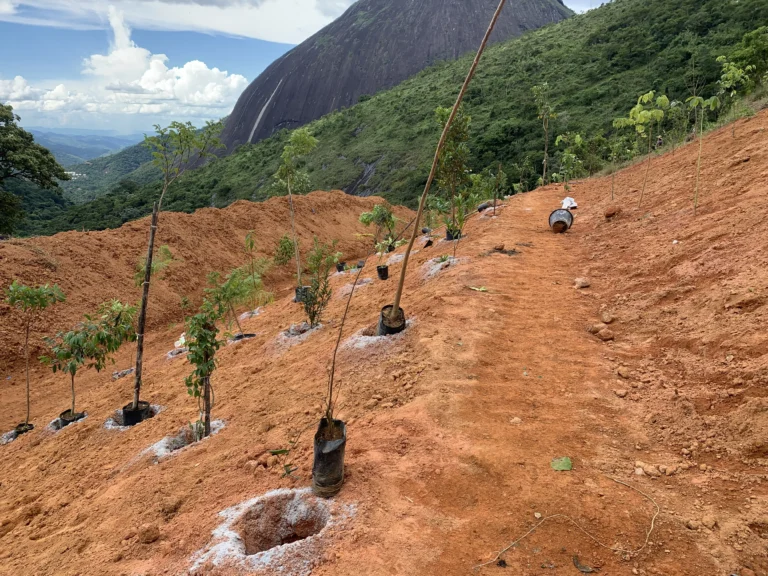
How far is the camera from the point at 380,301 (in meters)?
7.28

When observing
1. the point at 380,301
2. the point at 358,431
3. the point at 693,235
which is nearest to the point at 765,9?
the point at 693,235

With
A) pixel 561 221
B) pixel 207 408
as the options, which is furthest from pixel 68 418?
Result: pixel 561 221

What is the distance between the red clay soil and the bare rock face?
75.6 m

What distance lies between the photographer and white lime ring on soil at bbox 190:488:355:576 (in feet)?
8.05

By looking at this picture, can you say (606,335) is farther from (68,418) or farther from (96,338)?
(68,418)

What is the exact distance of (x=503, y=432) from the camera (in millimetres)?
3385

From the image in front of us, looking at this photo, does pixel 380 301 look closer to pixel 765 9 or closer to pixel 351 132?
pixel 765 9

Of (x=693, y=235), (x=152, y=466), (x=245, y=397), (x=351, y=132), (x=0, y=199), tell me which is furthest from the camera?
(x=351, y=132)

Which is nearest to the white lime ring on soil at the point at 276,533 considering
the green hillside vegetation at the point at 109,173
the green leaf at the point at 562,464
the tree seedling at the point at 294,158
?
the green leaf at the point at 562,464

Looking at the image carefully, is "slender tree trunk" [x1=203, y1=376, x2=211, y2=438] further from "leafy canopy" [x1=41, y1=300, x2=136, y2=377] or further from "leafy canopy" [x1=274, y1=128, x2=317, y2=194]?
"leafy canopy" [x1=274, y1=128, x2=317, y2=194]

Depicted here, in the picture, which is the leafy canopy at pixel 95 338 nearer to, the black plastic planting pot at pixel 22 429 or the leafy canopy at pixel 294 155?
the black plastic planting pot at pixel 22 429

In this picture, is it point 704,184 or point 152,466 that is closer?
point 152,466

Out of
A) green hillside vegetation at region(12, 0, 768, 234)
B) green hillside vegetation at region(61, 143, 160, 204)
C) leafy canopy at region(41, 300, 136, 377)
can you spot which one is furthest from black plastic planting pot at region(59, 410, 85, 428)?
green hillside vegetation at region(61, 143, 160, 204)

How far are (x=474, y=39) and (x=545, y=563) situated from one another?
91.3 metres
